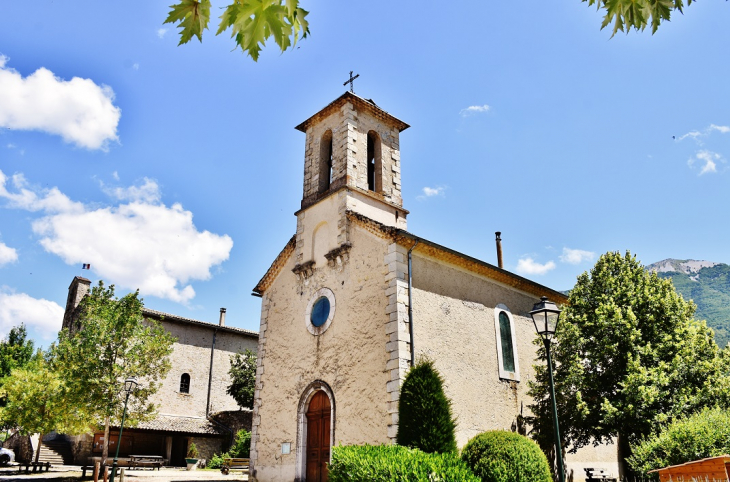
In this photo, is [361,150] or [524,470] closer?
[524,470]

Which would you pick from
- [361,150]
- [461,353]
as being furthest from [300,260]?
[461,353]

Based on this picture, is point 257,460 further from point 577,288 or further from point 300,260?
point 577,288

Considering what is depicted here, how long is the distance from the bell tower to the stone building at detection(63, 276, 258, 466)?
534 inches

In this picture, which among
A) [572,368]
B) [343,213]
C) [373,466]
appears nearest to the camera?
[373,466]

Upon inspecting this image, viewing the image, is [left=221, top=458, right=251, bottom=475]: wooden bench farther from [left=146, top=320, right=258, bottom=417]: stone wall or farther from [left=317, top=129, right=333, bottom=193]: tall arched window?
[left=317, top=129, right=333, bottom=193]: tall arched window

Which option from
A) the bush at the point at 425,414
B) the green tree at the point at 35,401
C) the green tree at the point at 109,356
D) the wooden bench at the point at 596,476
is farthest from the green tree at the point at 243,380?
the bush at the point at 425,414

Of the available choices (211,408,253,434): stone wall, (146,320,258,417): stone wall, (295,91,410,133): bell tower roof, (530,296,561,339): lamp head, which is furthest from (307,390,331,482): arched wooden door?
(146,320,258,417): stone wall

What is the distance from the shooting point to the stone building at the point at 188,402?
2816 centimetres

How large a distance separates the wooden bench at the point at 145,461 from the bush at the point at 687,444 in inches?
814

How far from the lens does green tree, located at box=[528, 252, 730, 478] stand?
1395 cm

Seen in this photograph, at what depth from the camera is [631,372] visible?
46.5ft

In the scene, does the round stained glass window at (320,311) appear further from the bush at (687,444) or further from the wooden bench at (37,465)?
the wooden bench at (37,465)

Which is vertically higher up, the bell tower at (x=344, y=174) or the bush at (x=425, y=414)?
the bell tower at (x=344, y=174)

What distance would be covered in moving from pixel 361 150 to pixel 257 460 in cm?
1036
